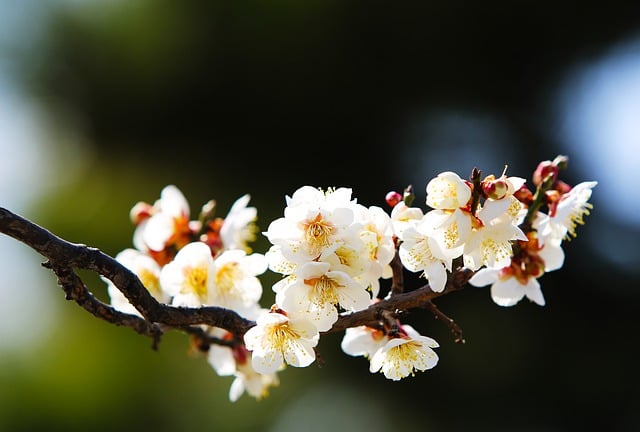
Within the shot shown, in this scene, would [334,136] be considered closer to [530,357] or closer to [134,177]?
[134,177]

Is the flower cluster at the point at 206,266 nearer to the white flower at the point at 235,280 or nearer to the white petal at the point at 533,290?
the white flower at the point at 235,280

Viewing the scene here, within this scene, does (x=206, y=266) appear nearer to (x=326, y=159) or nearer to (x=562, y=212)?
(x=562, y=212)

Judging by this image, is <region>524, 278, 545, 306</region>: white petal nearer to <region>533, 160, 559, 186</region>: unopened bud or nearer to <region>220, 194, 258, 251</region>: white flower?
<region>533, 160, 559, 186</region>: unopened bud

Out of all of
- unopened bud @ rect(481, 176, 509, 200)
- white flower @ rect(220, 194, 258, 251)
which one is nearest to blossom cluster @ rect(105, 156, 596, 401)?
unopened bud @ rect(481, 176, 509, 200)

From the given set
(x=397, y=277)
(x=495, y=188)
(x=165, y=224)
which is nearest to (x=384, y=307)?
(x=397, y=277)

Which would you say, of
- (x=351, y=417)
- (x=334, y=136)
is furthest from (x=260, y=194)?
(x=351, y=417)

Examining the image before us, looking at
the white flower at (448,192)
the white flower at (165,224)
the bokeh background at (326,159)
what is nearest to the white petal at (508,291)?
the white flower at (448,192)

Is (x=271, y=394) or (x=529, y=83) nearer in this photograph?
(x=271, y=394)
